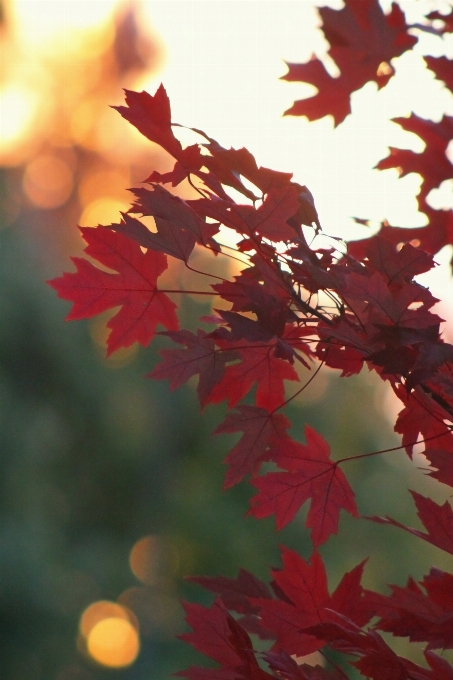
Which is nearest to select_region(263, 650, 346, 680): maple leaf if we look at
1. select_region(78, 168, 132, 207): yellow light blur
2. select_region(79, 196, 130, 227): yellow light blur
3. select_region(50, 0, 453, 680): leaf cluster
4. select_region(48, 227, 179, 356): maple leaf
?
select_region(50, 0, 453, 680): leaf cluster

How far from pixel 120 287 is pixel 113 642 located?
427 cm

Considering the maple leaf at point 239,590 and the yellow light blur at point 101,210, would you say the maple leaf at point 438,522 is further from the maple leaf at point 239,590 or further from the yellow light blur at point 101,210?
the yellow light blur at point 101,210

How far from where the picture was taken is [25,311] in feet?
14.9

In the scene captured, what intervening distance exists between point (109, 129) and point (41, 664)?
5.02 meters

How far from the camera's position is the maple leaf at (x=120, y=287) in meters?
0.70

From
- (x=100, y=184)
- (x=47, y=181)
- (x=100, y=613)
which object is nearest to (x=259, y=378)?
(x=100, y=613)

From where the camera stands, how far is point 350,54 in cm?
106

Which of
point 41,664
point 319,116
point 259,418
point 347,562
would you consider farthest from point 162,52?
point 259,418

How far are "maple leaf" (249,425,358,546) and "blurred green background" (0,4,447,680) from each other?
3.40 meters

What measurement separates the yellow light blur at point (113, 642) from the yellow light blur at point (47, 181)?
Result: 10.8ft

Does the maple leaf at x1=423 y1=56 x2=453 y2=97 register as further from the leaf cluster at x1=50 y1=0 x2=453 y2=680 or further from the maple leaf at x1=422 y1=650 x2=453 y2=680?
the maple leaf at x1=422 y1=650 x2=453 y2=680

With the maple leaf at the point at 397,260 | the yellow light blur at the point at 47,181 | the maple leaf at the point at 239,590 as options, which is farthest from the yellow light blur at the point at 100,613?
the maple leaf at the point at 397,260

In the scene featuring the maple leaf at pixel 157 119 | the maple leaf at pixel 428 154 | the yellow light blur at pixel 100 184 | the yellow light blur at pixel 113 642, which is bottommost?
the yellow light blur at pixel 113 642

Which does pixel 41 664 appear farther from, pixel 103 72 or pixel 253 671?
pixel 103 72
